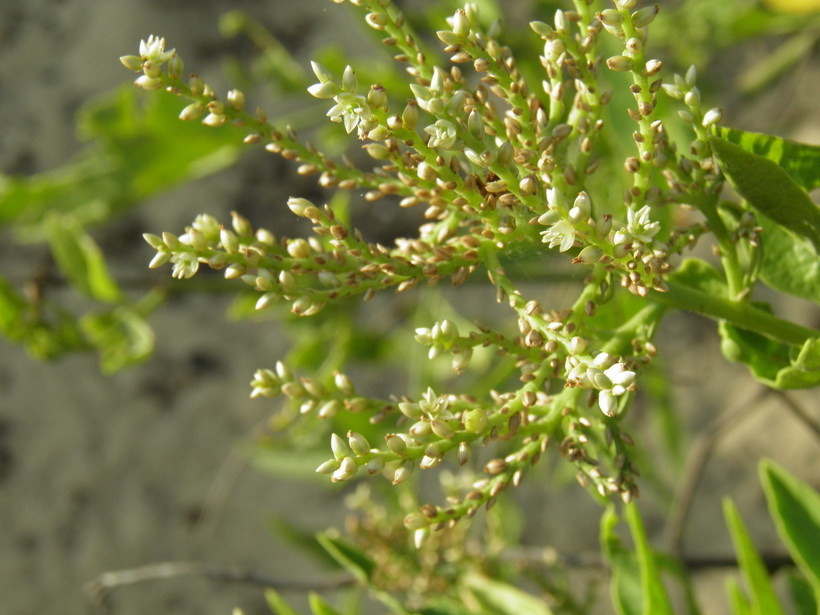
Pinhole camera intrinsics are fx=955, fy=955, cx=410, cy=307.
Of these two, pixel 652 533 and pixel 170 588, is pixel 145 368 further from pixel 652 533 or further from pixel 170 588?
pixel 652 533

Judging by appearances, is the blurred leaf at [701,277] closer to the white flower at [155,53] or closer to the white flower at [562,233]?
the white flower at [562,233]

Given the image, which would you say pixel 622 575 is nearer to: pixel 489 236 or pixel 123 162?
pixel 489 236

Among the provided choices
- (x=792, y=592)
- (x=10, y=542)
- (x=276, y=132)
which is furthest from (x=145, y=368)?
(x=276, y=132)

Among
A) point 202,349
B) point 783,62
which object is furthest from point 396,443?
point 202,349

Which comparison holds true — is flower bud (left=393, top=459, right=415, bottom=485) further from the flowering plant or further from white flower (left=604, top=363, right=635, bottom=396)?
white flower (left=604, top=363, right=635, bottom=396)

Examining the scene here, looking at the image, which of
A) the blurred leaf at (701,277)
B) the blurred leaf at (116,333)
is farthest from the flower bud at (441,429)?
the blurred leaf at (116,333)

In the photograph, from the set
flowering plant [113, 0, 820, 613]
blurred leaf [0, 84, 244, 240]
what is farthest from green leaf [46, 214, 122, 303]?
flowering plant [113, 0, 820, 613]

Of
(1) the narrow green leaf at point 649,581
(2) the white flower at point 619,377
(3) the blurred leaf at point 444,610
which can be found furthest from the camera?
(3) the blurred leaf at point 444,610
